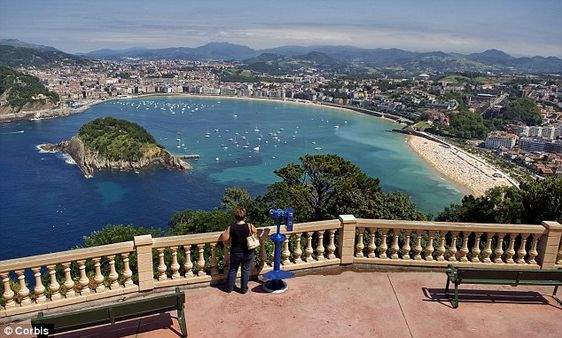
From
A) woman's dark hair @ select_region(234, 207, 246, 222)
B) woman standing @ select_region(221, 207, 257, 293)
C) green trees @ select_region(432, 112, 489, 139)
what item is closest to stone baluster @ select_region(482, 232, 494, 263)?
woman standing @ select_region(221, 207, 257, 293)

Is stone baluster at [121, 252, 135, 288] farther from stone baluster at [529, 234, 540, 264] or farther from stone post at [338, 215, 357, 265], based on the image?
stone baluster at [529, 234, 540, 264]

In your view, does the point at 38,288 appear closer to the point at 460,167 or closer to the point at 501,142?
the point at 460,167

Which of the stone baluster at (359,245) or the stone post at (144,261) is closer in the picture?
the stone post at (144,261)

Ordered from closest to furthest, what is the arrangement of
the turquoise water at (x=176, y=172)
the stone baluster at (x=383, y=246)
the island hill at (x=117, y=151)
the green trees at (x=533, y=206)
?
the stone baluster at (x=383, y=246)
the green trees at (x=533, y=206)
the turquoise water at (x=176, y=172)
the island hill at (x=117, y=151)

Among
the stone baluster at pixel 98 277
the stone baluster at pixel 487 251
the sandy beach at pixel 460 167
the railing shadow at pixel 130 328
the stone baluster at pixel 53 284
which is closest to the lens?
the railing shadow at pixel 130 328

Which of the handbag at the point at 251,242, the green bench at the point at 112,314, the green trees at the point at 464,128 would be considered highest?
the handbag at the point at 251,242

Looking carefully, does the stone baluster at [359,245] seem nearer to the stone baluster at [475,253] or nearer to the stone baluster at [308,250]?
the stone baluster at [308,250]

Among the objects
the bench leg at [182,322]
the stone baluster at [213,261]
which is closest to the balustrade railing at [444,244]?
the stone baluster at [213,261]

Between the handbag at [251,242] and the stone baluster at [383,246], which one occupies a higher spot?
the handbag at [251,242]

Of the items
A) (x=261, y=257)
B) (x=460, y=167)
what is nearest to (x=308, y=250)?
(x=261, y=257)
